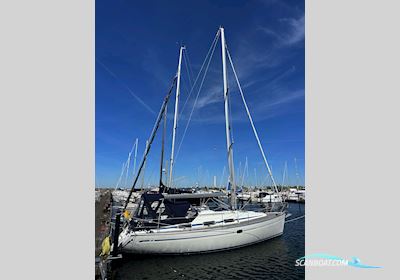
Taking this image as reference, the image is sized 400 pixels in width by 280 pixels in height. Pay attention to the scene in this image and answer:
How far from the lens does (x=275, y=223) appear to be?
78.6ft

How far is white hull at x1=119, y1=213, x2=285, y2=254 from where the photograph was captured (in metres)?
18.3

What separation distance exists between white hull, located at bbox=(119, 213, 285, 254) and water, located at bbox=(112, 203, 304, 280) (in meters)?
0.52

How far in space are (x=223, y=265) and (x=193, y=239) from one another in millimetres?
3273

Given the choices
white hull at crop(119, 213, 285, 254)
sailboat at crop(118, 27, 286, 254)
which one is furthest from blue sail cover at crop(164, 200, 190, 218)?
white hull at crop(119, 213, 285, 254)

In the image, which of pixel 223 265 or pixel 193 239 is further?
pixel 193 239

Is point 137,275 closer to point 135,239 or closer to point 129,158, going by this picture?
point 135,239

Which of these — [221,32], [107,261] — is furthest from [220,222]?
[221,32]

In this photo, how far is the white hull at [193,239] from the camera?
1833cm

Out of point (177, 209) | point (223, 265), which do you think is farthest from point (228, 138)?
point (223, 265)

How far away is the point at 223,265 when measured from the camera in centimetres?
1706

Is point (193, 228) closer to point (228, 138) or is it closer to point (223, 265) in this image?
point (223, 265)

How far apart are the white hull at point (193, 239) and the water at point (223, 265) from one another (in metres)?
0.52

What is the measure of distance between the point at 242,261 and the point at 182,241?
491 centimetres

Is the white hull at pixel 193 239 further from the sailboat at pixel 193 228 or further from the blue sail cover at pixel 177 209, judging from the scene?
the blue sail cover at pixel 177 209
